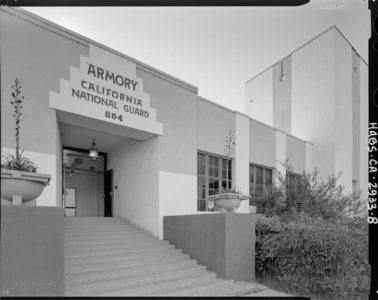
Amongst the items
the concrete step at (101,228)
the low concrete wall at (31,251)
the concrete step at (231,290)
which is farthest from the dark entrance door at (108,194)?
the low concrete wall at (31,251)

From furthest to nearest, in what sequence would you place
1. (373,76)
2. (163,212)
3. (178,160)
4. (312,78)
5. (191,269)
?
(312,78)
(178,160)
(163,212)
(191,269)
(373,76)

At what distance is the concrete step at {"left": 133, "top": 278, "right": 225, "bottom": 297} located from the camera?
443 cm

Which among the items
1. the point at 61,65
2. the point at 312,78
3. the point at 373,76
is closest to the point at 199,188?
the point at 61,65

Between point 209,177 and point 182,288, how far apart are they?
4334mm

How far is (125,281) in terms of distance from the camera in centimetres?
462

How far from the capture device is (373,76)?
171 centimetres

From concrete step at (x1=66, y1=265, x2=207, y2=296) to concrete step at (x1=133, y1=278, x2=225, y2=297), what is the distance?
204mm

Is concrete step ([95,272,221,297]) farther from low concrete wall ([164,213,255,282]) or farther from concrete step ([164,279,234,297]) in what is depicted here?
low concrete wall ([164,213,255,282])

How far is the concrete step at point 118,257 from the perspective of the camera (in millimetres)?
4832

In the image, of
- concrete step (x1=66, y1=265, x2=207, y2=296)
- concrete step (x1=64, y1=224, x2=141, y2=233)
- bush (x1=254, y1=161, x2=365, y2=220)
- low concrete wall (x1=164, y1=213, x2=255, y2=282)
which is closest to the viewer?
concrete step (x1=66, y1=265, x2=207, y2=296)

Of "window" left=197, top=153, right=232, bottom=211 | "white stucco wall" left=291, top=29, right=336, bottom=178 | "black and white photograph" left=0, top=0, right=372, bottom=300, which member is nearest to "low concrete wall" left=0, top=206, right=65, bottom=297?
"black and white photograph" left=0, top=0, right=372, bottom=300

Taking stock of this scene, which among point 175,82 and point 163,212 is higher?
point 175,82

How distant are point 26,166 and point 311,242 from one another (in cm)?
478

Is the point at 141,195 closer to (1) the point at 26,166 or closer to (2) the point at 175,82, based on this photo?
(2) the point at 175,82
